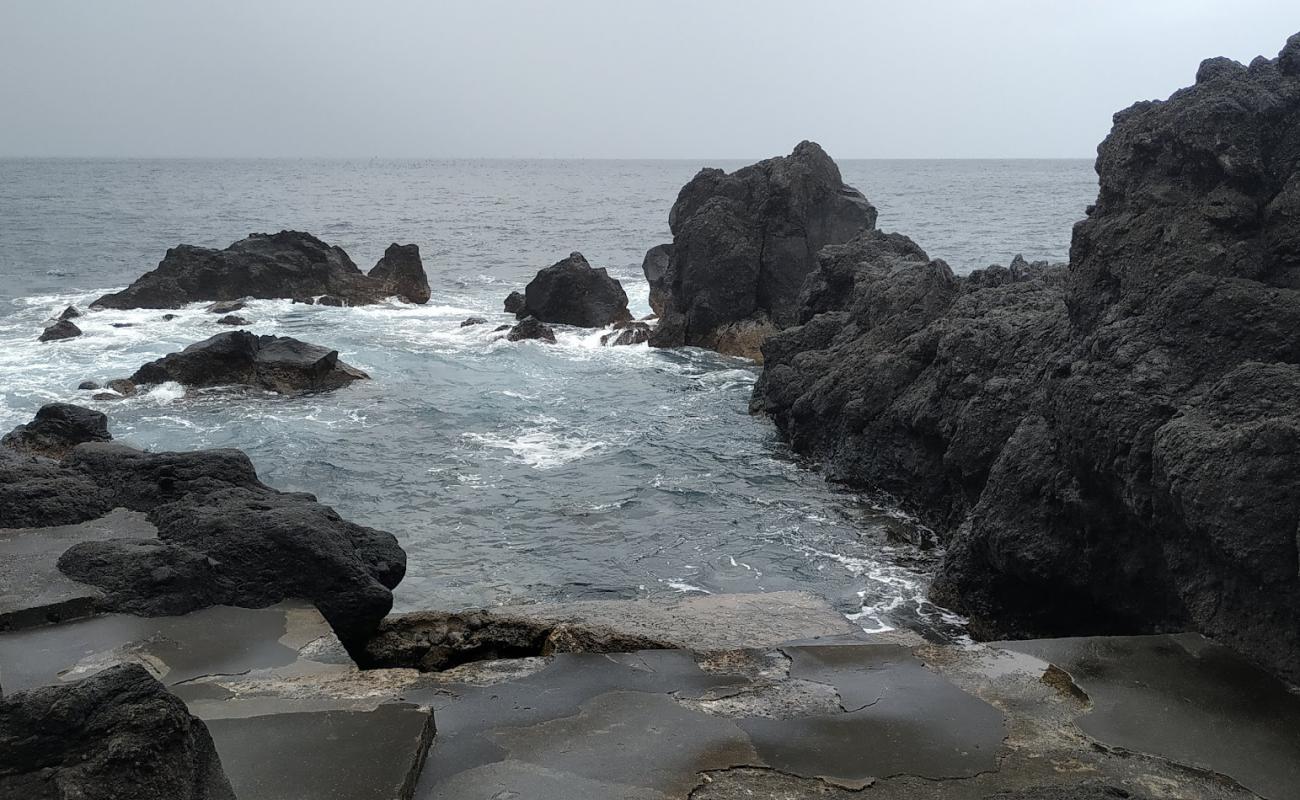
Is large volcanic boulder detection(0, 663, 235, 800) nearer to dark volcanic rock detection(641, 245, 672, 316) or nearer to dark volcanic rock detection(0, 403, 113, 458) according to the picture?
dark volcanic rock detection(0, 403, 113, 458)

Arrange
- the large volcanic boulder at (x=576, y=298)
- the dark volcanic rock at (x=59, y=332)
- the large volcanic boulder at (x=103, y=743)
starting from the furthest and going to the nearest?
the large volcanic boulder at (x=576, y=298)
the dark volcanic rock at (x=59, y=332)
the large volcanic boulder at (x=103, y=743)

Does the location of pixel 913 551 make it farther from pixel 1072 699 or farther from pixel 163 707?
pixel 163 707

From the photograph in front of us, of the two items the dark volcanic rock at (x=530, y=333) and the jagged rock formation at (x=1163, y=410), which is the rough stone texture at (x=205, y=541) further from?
the dark volcanic rock at (x=530, y=333)

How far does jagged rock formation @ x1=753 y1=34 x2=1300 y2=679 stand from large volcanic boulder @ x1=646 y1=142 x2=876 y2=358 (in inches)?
534

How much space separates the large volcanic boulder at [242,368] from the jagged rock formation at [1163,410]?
1348cm

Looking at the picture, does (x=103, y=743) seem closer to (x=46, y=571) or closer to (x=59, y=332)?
(x=46, y=571)

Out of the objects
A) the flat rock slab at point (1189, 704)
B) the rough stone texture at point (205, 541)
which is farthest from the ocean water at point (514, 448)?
the flat rock slab at point (1189, 704)

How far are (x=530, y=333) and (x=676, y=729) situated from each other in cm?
2219

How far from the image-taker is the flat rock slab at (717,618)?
21.7ft

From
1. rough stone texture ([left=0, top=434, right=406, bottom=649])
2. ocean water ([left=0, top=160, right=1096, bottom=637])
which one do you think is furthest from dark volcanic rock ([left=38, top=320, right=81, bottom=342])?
rough stone texture ([left=0, top=434, right=406, bottom=649])

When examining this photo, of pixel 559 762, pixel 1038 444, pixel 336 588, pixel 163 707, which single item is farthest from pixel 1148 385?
pixel 163 707

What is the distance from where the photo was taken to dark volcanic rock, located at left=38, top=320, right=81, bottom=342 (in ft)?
80.6

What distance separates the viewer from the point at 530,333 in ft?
87.4

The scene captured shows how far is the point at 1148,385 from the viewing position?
7062 millimetres
